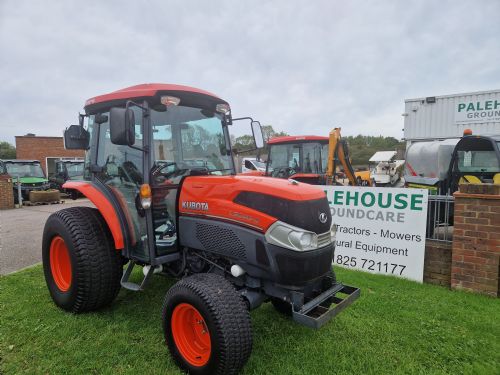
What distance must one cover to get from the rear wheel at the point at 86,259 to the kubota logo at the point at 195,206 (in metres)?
0.96

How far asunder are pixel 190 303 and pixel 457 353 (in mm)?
2266

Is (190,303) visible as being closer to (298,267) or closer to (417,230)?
(298,267)

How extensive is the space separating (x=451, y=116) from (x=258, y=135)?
8.17 metres

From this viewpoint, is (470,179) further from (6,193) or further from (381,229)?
(6,193)

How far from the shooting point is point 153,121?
2928 millimetres

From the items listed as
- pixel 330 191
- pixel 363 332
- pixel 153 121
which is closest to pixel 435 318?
pixel 363 332

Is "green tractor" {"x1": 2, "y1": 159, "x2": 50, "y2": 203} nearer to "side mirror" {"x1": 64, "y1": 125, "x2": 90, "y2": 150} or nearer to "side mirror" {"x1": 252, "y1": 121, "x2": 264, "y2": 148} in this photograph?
"side mirror" {"x1": 64, "y1": 125, "x2": 90, "y2": 150}

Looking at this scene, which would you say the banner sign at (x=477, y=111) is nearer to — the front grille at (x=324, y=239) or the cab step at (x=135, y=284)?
the front grille at (x=324, y=239)

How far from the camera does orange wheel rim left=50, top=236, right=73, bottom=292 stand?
3.51 metres

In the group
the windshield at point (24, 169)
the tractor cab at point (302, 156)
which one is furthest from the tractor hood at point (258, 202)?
the windshield at point (24, 169)

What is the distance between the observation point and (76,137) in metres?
3.60

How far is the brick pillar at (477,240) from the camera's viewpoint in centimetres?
371

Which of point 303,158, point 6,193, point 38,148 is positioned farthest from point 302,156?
point 38,148

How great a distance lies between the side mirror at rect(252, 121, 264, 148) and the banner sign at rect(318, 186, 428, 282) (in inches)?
77.2
